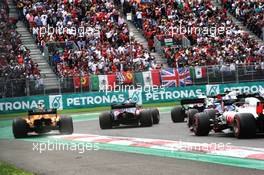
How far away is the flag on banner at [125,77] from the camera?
Answer: 30.8m

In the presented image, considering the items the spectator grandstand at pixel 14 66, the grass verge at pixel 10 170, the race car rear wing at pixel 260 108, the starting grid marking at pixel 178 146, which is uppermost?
the spectator grandstand at pixel 14 66

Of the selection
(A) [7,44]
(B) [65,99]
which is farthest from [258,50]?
(A) [7,44]

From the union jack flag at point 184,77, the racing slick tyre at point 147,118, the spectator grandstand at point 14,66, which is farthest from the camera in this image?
the union jack flag at point 184,77

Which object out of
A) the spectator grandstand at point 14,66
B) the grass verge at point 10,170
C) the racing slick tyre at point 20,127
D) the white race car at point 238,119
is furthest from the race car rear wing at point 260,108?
the spectator grandstand at point 14,66

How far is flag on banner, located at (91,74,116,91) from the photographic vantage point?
3078 cm

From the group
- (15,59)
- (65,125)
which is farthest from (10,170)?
(15,59)

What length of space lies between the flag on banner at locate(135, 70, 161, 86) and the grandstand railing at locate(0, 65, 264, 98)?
0.33m

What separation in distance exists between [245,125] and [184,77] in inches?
750

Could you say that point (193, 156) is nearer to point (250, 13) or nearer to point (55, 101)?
point (55, 101)

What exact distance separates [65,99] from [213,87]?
24.6 ft

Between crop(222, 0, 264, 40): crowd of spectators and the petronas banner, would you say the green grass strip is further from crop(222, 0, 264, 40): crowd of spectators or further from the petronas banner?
crop(222, 0, 264, 40): crowd of spectators

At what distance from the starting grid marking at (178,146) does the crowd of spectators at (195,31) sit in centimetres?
1766

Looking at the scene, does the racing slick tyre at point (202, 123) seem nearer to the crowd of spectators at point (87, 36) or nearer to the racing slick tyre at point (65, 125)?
the racing slick tyre at point (65, 125)

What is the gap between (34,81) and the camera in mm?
29297
